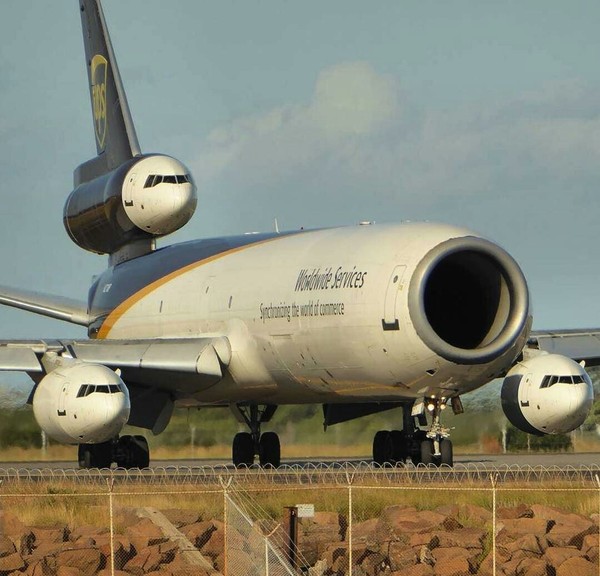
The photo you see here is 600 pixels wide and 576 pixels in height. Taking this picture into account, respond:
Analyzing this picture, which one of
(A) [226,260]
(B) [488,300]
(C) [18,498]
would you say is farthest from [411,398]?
(C) [18,498]

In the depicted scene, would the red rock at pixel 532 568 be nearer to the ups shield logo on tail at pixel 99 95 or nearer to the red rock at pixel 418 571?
the red rock at pixel 418 571

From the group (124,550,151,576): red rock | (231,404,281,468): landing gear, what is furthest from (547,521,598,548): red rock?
(231,404,281,468): landing gear

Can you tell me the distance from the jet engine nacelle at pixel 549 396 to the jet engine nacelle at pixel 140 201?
10607 mm

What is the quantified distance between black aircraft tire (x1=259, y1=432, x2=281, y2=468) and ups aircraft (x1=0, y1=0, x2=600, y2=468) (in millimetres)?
44

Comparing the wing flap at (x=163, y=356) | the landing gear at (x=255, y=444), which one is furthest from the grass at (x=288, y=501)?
the landing gear at (x=255, y=444)

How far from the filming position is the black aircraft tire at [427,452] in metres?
32.1

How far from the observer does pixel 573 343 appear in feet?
121

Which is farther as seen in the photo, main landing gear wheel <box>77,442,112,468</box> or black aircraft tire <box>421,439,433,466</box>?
main landing gear wheel <box>77,442,112,468</box>

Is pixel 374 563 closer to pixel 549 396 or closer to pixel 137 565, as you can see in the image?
pixel 137 565

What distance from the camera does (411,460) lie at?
34000 millimetres

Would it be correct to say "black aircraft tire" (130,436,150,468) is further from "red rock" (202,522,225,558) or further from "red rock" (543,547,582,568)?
"red rock" (543,547,582,568)

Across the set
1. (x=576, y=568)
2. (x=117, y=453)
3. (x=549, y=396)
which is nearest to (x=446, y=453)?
(x=549, y=396)

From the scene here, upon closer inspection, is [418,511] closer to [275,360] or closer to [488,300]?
[488,300]

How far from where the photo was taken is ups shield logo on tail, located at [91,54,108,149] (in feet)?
147
